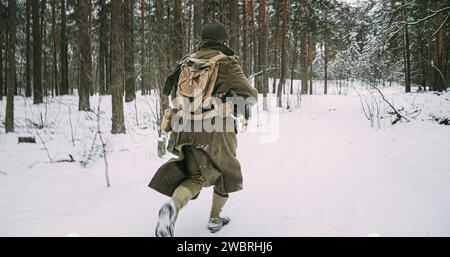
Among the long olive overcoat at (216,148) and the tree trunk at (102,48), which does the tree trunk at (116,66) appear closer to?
the tree trunk at (102,48)

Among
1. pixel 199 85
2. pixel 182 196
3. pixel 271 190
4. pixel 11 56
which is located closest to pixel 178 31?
pixel 271 190

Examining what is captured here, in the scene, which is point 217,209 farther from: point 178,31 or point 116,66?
point 116,66

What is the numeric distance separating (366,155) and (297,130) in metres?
3.97

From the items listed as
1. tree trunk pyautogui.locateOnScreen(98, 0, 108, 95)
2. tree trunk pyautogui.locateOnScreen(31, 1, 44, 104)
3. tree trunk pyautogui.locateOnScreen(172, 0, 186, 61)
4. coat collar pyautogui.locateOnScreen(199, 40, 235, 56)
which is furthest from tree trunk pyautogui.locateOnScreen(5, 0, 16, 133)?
coat collar pyautogui.locateOnScreen(199, 40, 235, 56)

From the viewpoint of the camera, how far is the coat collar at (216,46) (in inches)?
109

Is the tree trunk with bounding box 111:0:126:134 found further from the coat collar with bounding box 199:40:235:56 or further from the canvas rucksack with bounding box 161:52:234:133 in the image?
the canvas rucksack with bounding box 161:52:234:133

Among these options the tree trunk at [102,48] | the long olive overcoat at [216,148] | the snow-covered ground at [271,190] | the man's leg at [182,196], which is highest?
the tree trunk at [102,48]

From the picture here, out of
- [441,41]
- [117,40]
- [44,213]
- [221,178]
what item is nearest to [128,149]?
[117,40]

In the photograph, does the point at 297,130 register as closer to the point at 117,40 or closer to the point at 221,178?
the point at 117,40

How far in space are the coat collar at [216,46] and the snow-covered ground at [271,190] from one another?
173 centimetres

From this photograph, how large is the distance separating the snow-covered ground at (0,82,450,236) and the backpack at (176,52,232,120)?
1.23 m

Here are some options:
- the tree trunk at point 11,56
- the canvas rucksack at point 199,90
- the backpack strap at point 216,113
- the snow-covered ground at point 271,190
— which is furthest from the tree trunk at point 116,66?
the backpack strap at point 216,113

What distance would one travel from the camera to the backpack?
258cm

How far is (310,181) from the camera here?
4.60 m
